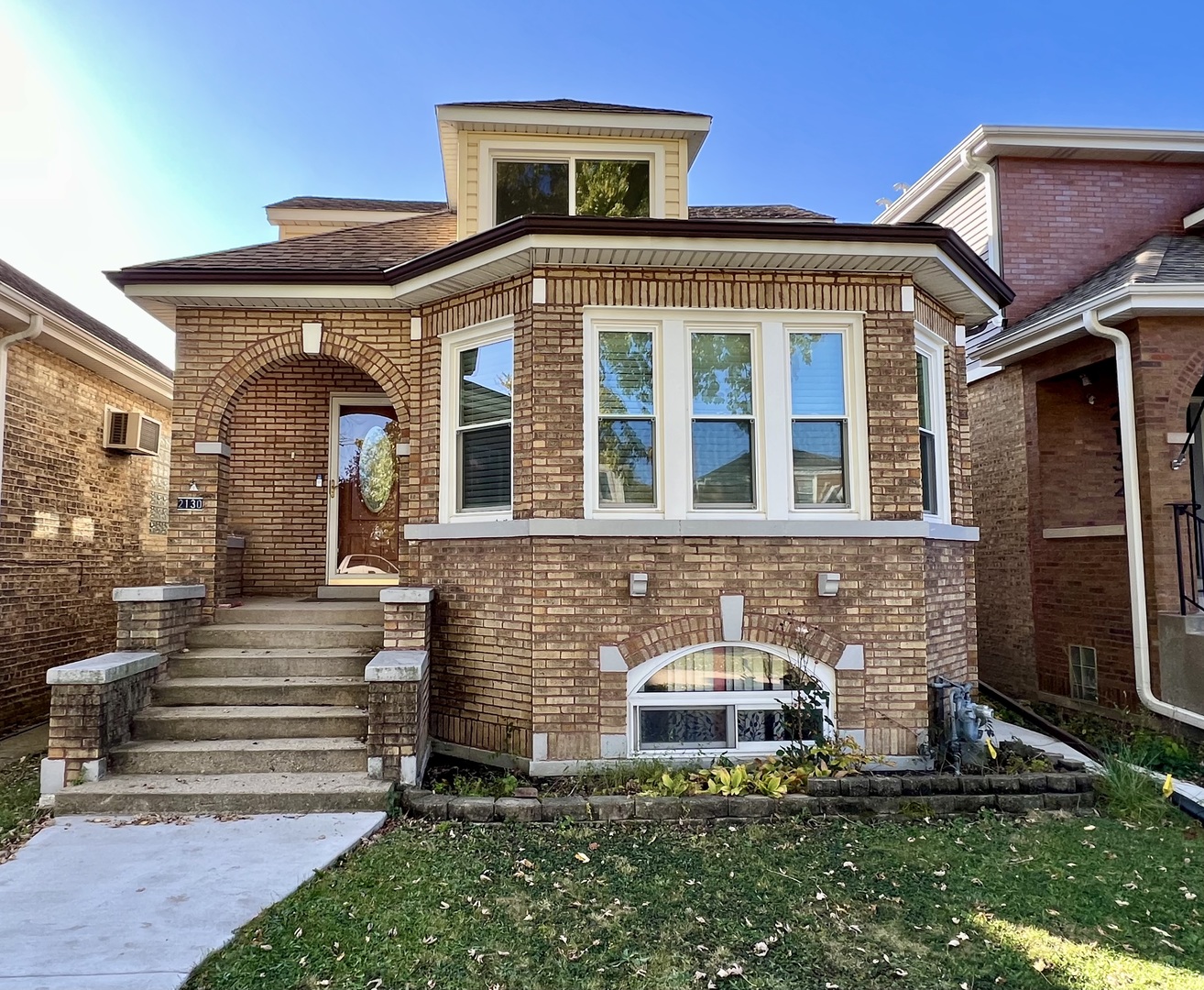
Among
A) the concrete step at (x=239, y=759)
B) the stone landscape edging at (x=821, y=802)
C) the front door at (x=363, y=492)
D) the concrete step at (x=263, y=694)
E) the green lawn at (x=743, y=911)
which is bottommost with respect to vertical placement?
the green lawn at (x=743, y=911)

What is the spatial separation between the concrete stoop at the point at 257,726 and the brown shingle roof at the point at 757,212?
583 centimetres

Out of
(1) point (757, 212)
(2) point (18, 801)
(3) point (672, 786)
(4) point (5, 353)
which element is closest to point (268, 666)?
(2) point (18, 801)

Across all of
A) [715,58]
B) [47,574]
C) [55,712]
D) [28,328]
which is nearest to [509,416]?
[55,712]

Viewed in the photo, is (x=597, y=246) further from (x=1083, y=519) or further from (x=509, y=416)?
(x=1083, y=519)

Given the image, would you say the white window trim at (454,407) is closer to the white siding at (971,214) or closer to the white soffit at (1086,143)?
the white siding at (971,214)

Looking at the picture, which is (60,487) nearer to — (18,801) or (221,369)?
(221,369)

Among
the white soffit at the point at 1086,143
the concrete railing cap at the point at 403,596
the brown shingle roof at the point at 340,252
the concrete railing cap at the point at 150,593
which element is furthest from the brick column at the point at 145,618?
the white soffit at the point at 1086,143

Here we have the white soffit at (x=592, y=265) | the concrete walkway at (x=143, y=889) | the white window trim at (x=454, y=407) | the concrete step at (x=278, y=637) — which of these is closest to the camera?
the concrete walkway at (x=143, y=889)

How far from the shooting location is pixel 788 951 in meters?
3.20

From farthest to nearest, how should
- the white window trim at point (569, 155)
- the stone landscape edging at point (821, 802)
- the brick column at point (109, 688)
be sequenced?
the white window trim at point (569, 155) < the brick column at point (109, 688) < the stone landscape edging at point (821, 802)

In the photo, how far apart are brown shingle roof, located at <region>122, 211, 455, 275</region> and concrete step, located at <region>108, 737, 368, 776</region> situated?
3.95m

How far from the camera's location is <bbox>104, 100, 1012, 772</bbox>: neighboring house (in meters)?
5.49

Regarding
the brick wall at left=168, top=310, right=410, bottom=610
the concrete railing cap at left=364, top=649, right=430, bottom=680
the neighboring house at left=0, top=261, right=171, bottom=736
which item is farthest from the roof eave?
the neighboring house at left=0, top=261, right=171, bottom=736

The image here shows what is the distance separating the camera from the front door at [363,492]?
771 cm
